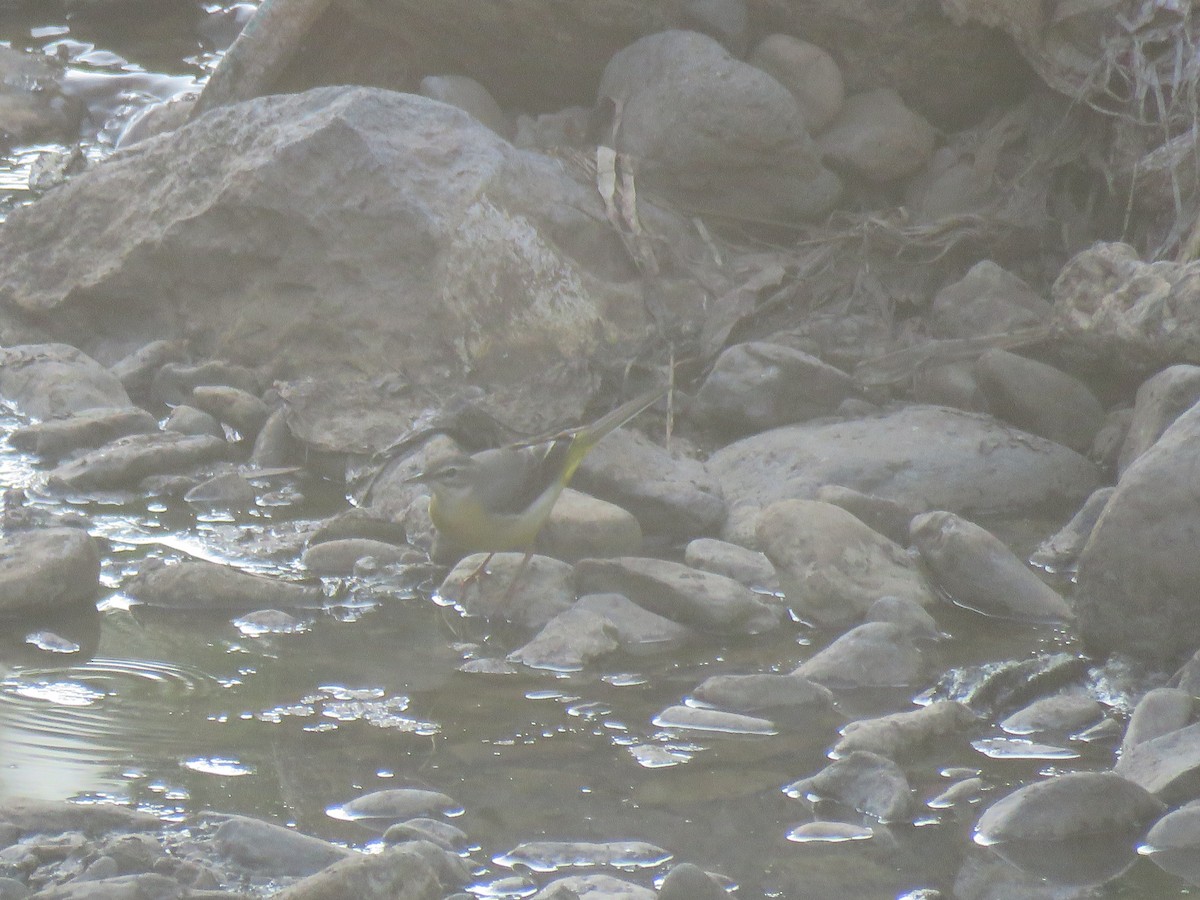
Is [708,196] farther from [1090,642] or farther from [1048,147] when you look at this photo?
[1090,642]

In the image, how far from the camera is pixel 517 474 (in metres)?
6.11

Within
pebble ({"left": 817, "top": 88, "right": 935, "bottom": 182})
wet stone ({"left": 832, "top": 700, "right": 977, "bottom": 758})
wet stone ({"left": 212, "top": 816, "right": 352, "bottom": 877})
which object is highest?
pebble ({"left": 817, "top": 88, "right": 935, "bottom": 182})

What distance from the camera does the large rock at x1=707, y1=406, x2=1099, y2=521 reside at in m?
6.91

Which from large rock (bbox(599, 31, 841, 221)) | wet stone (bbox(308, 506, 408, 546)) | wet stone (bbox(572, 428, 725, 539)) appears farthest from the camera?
large rock (bbox(599, 31, 841, 221))

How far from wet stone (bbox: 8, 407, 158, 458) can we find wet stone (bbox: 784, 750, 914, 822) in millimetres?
4233

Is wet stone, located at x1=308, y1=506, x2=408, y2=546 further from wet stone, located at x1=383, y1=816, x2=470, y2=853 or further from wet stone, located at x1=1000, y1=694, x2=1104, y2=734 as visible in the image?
wet stone, located at x1=1000, y1=694, x2=1104, y2=734

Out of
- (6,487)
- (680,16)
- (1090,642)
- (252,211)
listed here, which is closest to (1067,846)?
(1090,642)

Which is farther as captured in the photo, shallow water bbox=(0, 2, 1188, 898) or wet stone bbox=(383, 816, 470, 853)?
shallow water bbox=(0, 2, 1188, 898)

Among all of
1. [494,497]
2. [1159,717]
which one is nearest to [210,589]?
[494,497]

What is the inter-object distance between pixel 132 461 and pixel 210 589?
1.54 meters

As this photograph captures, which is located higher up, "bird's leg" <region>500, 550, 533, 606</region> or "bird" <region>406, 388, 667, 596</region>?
"bird" <region>406, 388, 667, 596</region>

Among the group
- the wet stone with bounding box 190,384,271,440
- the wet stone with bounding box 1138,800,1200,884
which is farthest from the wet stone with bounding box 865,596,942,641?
the wet stone with bounding box 190,384,271,440

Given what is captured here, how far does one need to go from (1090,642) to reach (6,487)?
179 inches

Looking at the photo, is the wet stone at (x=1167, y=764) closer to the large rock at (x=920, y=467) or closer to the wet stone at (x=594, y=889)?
the wet stone at (x=594, y=889)
